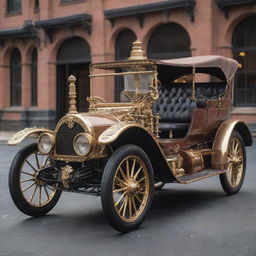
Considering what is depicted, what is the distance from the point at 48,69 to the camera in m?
24.7

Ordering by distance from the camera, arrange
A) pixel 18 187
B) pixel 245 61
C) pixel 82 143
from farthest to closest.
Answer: pixel 245 61
pixel 18 187
pixel 82 143

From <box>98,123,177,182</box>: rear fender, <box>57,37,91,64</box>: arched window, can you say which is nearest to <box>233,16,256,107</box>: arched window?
<box>57,37,91,64</box>: arched window

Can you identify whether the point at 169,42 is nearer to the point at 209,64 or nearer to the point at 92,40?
the point at 92,40

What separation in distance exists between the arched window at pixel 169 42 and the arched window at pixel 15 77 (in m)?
8.87

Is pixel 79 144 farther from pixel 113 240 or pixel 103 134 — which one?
pixel 113 240

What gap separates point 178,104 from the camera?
8430 millimetres

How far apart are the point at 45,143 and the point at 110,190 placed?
4.31ft

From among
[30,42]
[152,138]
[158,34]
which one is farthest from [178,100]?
[30,42]

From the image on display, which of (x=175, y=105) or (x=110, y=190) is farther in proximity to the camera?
(x=175, y=105)

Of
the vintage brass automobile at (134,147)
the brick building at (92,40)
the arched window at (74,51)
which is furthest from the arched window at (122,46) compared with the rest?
the vintage brass automobile at (134,147)

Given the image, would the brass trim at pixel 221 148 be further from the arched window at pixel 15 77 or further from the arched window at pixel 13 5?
the arched window at pixel 13 5

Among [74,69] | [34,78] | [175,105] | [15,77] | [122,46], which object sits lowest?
[175,105]

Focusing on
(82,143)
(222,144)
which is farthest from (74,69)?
(82,143)

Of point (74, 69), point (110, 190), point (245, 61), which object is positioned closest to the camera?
point (110, 190)
